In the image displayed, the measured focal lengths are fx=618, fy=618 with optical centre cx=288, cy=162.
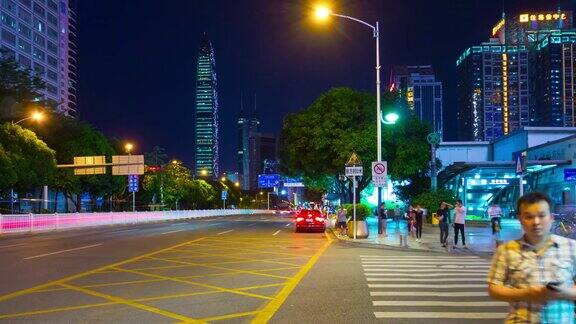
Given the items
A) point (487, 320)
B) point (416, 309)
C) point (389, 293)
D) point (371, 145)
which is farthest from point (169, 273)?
point (371, 145)

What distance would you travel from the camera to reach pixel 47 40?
137 m

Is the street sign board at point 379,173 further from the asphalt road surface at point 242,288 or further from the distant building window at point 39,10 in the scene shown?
the distant building window at point 39,10

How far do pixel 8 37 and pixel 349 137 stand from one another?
3857 inches

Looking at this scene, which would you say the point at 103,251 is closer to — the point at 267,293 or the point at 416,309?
the point at 267,293

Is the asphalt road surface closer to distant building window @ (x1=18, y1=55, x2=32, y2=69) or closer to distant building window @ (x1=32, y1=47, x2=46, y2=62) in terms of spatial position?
distant building window @ (x1=18, y1=55, x2=32, y2=69)

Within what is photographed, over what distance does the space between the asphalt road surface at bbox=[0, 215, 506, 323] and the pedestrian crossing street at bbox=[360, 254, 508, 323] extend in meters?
0.02

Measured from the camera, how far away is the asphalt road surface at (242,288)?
30.8 ft

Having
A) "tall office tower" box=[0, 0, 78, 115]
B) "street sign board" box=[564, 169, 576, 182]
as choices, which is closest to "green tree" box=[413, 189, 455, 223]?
"street sign board" box=[564, 169, 576, 182]

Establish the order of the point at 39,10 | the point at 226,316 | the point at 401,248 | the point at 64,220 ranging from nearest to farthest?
the point at 226,316
the point at 401,248
the point at 64,220
the point at 39,10

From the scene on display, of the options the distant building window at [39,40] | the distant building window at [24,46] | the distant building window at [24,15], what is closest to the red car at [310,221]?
the distant building window at [24,46]

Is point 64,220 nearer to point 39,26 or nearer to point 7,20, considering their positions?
point 7,20

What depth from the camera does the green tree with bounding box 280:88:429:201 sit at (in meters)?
41.1

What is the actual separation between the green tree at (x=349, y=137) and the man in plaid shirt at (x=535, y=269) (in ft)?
119

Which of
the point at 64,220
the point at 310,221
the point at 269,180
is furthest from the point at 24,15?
the point at 310,221
